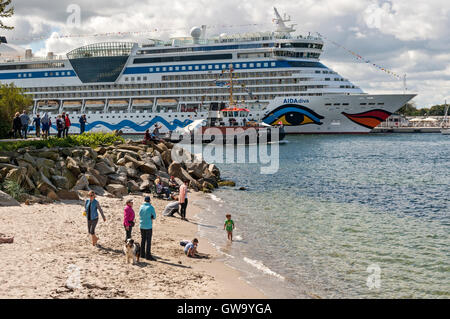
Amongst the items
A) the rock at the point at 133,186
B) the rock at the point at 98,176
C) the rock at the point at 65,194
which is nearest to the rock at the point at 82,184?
the rock at the point at 98,176

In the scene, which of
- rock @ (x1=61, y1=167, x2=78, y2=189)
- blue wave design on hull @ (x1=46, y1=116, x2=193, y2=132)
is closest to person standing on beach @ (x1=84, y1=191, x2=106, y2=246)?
rock @ (x1=61, y1=167, x2=78, y2=189)

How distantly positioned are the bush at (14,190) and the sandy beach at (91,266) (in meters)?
0.79

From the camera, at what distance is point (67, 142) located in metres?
23.5

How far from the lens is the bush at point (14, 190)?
1627cm

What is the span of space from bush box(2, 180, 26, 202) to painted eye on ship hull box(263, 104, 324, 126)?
197ft

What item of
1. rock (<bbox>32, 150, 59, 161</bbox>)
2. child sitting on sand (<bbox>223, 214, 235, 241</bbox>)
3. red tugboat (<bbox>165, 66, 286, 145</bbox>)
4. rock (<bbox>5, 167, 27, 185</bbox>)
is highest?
Answer: red tugboat (<bbox>165, 66, 286, 145</bbox>)

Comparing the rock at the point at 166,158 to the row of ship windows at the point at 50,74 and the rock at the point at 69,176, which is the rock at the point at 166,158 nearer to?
the rock at the point at 69,176

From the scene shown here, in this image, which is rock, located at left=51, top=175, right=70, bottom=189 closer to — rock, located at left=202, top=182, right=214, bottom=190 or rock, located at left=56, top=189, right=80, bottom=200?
rock, located at left=56, top=189, right=80, bottom=200

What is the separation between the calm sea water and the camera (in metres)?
12.1

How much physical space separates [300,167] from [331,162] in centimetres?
523

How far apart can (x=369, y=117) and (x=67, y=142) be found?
60.9 metres

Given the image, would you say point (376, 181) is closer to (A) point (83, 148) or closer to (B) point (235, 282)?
(A) point (83, 148)

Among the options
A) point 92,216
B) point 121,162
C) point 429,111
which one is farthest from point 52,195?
point 429,111

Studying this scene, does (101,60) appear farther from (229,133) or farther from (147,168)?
(147,168)
